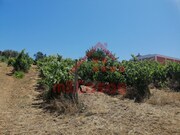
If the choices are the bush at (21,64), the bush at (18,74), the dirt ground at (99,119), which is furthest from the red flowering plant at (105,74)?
the bush at (21,64)

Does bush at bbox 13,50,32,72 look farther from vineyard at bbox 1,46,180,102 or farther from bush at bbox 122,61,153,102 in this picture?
bush at bbox 122,61,153,102

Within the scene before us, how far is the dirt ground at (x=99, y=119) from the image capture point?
5.86 meters

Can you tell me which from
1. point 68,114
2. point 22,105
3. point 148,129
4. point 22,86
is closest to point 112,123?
point 148,129

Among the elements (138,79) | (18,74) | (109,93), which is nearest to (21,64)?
(18,74)

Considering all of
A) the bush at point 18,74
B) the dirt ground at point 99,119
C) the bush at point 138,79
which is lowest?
the dirt ground at point 99,119

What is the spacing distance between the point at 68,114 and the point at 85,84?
16.6 feet

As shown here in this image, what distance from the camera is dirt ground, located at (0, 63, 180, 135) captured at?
19.2 feet

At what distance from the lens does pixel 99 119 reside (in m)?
6.52

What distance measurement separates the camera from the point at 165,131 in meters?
5.67

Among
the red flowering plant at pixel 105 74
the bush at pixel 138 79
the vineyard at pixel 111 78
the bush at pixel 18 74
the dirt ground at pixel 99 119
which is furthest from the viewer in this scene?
the bush at pixel 18 74

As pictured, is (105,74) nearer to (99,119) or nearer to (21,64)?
(99,119)

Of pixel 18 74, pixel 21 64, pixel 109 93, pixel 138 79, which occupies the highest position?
pixel 21 64

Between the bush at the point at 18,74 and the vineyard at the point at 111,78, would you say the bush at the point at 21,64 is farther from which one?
the vineyard at the point at 111,78

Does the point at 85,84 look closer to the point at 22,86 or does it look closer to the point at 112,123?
the point at 22,86
